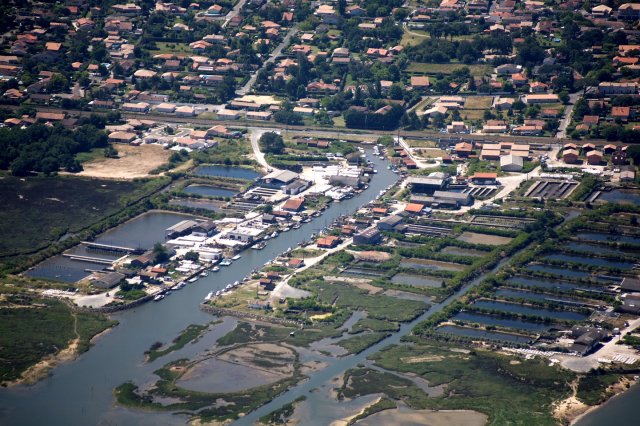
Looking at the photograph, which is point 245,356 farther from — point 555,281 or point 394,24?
point 394,24

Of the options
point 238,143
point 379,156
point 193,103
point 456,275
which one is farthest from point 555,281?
point 193,103

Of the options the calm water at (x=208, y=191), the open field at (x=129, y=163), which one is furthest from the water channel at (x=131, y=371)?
the open field at (x=129, y=163)

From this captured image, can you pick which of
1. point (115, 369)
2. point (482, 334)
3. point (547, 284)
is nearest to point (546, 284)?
point (547, 284)

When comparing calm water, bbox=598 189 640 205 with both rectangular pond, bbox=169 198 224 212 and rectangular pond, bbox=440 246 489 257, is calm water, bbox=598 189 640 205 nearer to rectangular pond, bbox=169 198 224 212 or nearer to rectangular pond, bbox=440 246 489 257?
rectangular pond, bbox=440 246 489 257

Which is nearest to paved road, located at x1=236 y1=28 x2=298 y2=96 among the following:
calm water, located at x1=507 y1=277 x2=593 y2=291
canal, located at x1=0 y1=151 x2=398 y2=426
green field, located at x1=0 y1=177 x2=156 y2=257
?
green field, located at x1=0 y1=177 x2=156 y2=257

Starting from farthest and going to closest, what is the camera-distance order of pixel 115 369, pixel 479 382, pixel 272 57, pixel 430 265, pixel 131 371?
1. pixel 272 57
2. pixel 430 265
3. pixel 115 369
4. pixel 131 371
5. pixel 479 382

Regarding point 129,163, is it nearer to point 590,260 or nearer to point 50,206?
point 50,206
